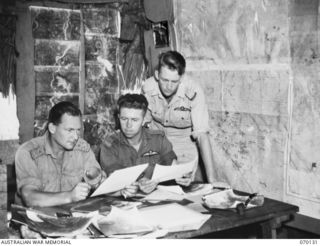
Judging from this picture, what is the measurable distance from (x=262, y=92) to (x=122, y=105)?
1.12m

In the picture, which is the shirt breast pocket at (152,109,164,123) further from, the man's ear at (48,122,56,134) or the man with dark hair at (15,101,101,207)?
the man's ear at (48,122,56,134)

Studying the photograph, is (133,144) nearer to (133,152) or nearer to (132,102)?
(133,152)

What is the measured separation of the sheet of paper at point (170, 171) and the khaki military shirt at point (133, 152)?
475 millimetres

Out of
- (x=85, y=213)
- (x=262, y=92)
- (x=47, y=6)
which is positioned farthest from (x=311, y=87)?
(x=47, y=6)

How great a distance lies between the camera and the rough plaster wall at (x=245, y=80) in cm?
285

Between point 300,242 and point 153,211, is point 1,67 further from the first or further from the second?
point 300,242

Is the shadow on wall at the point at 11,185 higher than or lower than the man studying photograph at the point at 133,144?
lower

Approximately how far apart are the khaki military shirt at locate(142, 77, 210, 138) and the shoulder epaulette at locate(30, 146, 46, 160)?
3.52 feet

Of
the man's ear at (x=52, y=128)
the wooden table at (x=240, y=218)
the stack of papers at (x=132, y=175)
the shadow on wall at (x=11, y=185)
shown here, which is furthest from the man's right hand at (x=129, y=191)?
the shadow on wall at (x=11, y=185)

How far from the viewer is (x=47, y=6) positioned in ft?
→ 11.2

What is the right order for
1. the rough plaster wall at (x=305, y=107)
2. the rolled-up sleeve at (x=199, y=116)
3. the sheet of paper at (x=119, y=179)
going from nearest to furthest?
1. the sheet of paper at (x=119, y=179)
2. the rough plaster wall at (x=305, y=107)
3. the rolled-up sleeve at (x=199, y=116)

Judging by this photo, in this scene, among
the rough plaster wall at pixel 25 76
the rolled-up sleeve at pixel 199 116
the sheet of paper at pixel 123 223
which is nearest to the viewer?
the sheet of paper at pixel 123 223

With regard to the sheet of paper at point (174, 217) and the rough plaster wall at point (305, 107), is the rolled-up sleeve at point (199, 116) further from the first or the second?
the sheet of paper at point (174, 217)

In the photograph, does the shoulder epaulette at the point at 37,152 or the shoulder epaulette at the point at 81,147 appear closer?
the shoulder epaulette at the point at 37,152
